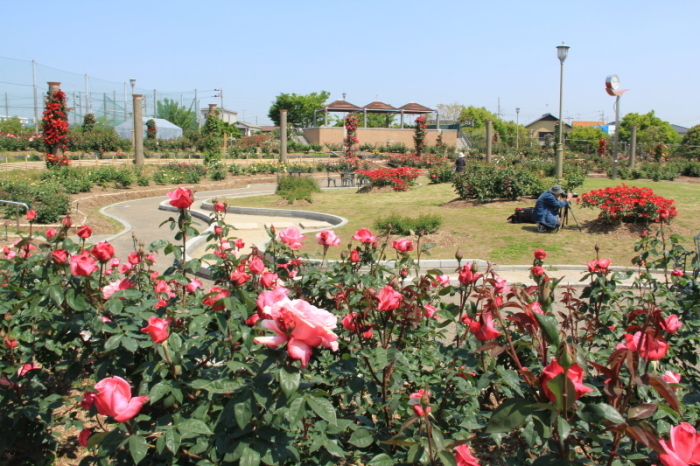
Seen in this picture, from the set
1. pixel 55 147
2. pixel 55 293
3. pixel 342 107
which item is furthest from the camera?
pixel 342 107

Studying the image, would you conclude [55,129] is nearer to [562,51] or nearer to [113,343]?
[562,51]

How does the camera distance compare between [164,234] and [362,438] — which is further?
[164,234]

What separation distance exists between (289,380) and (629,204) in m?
10.9

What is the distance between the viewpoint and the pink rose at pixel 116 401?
1.73 m

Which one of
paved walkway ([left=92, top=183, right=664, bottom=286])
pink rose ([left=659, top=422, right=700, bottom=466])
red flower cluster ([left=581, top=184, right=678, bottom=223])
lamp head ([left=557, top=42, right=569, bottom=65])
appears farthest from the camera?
lamp head ([left=557, top=42, right=569, bottom=65])

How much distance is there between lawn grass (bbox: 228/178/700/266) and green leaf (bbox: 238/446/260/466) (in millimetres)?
6899

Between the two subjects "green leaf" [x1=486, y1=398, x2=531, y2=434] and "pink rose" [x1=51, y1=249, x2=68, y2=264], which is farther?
"pink rose" [x1=51, y1=249, x2=68, y2=264]

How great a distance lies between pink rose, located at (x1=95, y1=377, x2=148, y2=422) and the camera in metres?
1.73

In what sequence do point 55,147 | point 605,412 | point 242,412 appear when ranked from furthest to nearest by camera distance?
point 55,147
point 242,412
point 605,412

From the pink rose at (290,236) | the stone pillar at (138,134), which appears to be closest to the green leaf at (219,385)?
the pink rose at (290,236)

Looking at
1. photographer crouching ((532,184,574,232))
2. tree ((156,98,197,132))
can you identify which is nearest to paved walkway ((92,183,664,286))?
photographer crouching ((532,184,574,232))

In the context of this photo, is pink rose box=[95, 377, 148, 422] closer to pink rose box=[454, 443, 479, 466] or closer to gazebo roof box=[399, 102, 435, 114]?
pink rose box=[454, 443, 479, 466]

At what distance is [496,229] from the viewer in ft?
38.5

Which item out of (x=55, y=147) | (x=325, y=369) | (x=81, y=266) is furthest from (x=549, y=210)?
(x=55, y=147)
